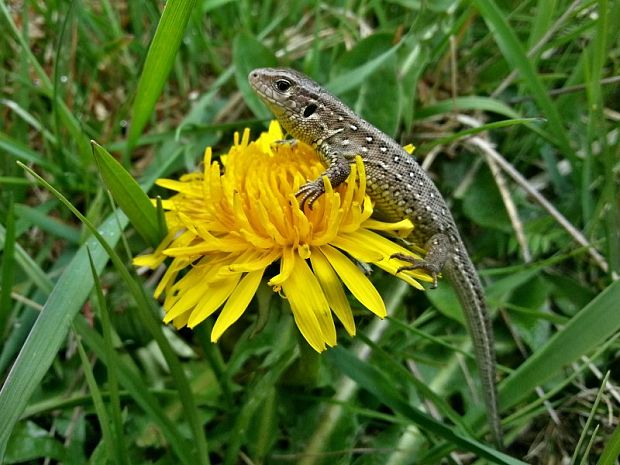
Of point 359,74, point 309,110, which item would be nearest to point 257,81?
point 309,110

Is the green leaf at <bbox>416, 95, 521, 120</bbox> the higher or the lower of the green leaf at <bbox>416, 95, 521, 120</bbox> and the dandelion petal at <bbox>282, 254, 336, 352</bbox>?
the higher

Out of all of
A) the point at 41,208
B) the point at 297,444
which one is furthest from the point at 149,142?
the point at 297,444

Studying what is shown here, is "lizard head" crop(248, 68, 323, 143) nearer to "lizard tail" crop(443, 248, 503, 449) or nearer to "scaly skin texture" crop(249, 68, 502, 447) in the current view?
"scaly skin texture" crop(249, 68, 502, 447)

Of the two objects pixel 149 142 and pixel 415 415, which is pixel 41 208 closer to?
pixel 149 142

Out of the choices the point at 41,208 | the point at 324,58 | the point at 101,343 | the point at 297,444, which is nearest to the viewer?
the point at 101,343

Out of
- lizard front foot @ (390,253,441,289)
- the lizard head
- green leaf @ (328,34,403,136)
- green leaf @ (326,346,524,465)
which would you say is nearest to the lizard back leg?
lizard front foot @ (390,253,441,289)

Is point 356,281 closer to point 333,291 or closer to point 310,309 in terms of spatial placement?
point 333,291

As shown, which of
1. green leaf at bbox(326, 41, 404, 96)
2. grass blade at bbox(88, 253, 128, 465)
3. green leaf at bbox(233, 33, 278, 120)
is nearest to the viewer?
grass blade at bbox(88, 253, 128, 465)

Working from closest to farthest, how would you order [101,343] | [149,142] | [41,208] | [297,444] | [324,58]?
[101,343], [297,444], [41,208], [149,142], [324,58]
